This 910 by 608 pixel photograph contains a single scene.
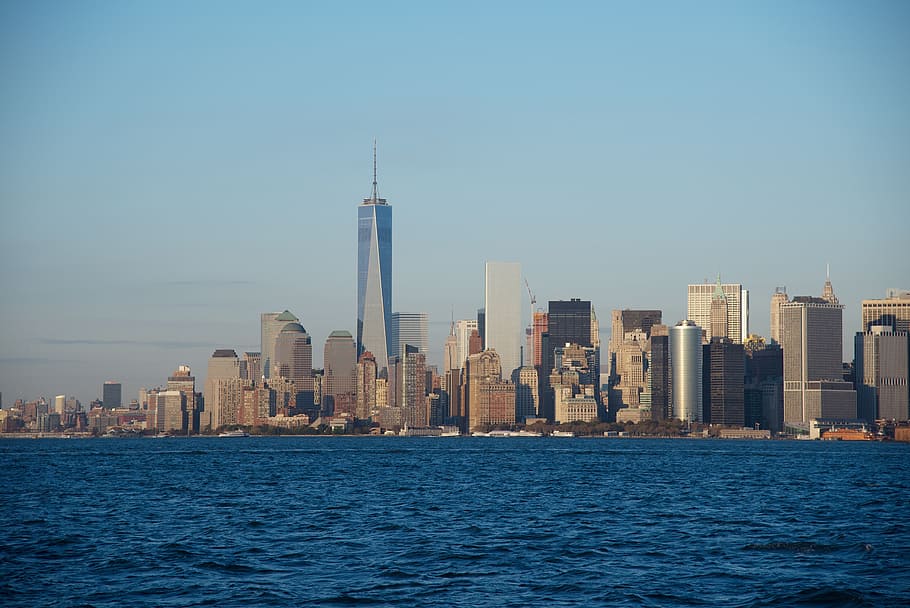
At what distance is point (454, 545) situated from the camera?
54.2 metres

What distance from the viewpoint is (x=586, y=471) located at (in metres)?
131

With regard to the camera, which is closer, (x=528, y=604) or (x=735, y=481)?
(x=528, y=604)

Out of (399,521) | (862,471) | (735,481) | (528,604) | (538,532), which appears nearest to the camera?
(528,604)

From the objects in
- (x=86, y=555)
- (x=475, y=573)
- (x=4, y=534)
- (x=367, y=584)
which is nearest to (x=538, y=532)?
(x=475, y=573)

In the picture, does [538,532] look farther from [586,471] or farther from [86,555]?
[586,471]

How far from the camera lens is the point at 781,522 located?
65688 millimetres

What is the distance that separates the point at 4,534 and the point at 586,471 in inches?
3197

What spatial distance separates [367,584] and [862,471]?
363ft

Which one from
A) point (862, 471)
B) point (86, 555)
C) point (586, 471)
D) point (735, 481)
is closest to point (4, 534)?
point (86, 555)

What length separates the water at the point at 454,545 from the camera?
41.8 metres

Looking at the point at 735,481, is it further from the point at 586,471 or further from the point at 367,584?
the point at 367,584

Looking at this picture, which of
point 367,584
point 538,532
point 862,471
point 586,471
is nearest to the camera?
point 367,584

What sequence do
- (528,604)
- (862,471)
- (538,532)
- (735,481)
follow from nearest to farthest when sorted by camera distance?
(528,604)
(538,532)
(735,481)
(862,471)

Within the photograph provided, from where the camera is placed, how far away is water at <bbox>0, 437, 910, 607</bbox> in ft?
137
